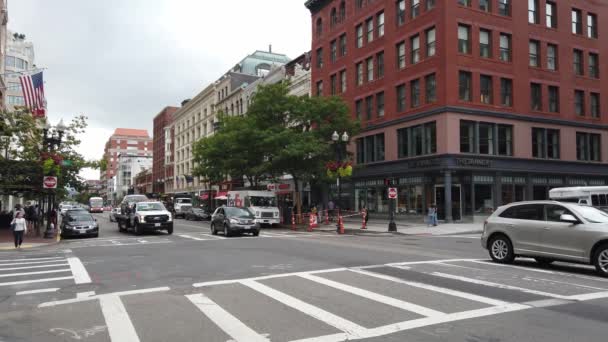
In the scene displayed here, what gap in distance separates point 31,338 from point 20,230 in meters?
15.5

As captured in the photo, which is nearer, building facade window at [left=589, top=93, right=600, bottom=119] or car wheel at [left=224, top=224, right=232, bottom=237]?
car wheel at [left=224, top=224, right=232, bottom=237]

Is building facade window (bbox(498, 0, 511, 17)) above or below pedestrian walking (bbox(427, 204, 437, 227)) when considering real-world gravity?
above

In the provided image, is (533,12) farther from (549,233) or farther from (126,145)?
(126,145)

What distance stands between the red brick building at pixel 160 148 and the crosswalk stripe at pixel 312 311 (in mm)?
93950

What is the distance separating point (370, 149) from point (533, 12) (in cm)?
1618

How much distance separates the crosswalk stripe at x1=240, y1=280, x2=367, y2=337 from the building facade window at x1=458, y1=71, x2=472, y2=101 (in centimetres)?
2782

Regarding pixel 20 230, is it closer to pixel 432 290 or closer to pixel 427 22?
pixel 432 290

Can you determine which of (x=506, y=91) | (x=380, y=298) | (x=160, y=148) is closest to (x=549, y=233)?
(x=380, y=298)

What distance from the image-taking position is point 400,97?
38.2 m

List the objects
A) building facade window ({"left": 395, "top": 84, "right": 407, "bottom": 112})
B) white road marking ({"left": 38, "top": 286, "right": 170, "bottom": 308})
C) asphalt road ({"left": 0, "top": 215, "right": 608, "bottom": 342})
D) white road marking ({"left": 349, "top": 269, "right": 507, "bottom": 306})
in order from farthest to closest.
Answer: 1. building facade window ({"left": 395, "top": 84, "right": 407, "bottom": 112})
2. white road marking ({"left": 38, "top": 286, "right": 170, "bottom": 308})
3. white road marking ({"left": 349, "top": 269, "right": 507, "bottom": 306})
4. asphalt road ({"left": 0, "top": 215, "right": 608, "bottom": 342})

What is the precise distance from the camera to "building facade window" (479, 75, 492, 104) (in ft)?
114

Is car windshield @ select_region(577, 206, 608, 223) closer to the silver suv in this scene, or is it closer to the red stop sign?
the silver suv

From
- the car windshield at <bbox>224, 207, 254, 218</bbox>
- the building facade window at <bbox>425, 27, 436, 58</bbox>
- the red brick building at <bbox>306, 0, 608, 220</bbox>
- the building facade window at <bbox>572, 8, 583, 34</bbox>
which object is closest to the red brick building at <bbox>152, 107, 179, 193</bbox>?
the red brick building at <bbox>306, 0, 608, 220</bbox>

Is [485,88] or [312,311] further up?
[485,88]
